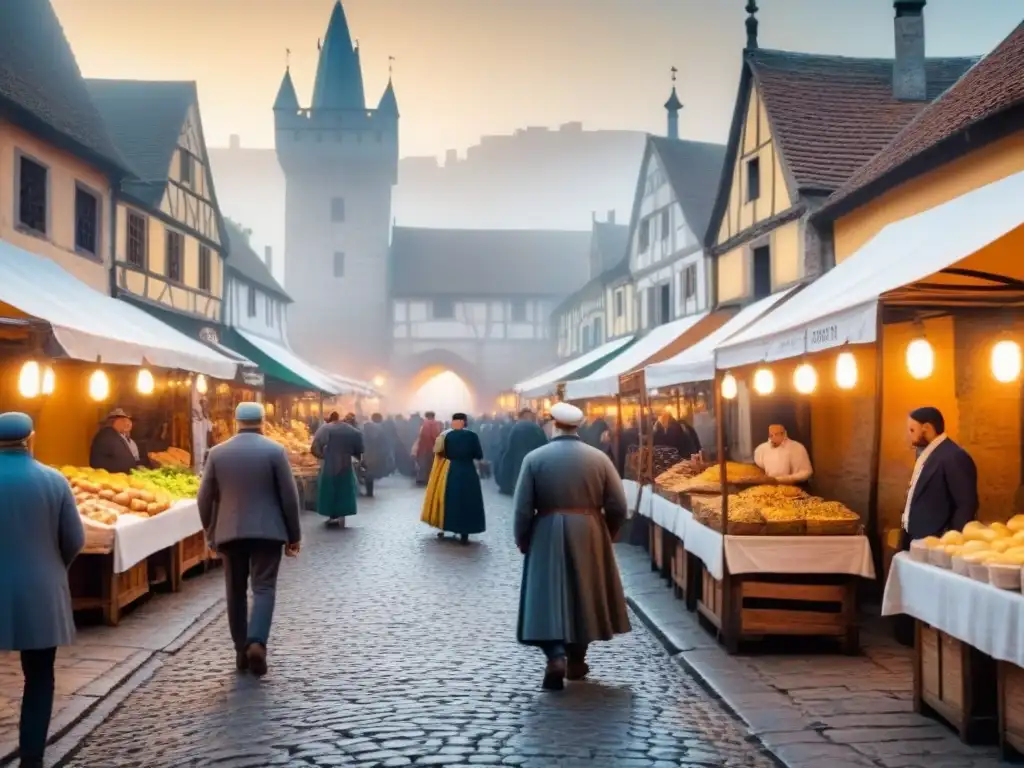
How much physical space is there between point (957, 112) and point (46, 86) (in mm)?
13326

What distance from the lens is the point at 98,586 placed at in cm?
909

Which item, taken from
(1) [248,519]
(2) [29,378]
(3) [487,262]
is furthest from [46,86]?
(3) [487,262]

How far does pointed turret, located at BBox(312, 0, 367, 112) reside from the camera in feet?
176

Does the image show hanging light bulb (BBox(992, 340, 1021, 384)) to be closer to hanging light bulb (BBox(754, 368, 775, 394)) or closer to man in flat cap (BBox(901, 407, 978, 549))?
man in flat cap (BBox(901, 407, 978, 549))

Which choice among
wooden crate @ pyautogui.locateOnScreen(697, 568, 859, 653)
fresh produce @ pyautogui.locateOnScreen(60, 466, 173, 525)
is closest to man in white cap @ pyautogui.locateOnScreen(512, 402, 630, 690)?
wooden crate @ pyautogui.locateOnScreen(697, 568, 859, 653)

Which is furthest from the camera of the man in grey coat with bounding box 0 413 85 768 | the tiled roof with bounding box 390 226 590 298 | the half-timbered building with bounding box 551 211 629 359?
the tiled roof with bounding box 390 226 590 298

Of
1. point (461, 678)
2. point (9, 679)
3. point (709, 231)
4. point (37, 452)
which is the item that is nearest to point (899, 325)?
point (461, 678)

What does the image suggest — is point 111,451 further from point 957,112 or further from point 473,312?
point 473,312

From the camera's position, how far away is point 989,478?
9875 millimetres

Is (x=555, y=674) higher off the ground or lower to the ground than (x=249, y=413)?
lower

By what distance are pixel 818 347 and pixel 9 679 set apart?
563 centimetres

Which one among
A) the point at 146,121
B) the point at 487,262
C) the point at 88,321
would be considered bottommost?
the point at 88,321

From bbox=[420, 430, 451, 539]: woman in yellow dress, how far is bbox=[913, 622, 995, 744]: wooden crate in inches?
375

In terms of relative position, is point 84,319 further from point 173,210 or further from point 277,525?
point 173,210
